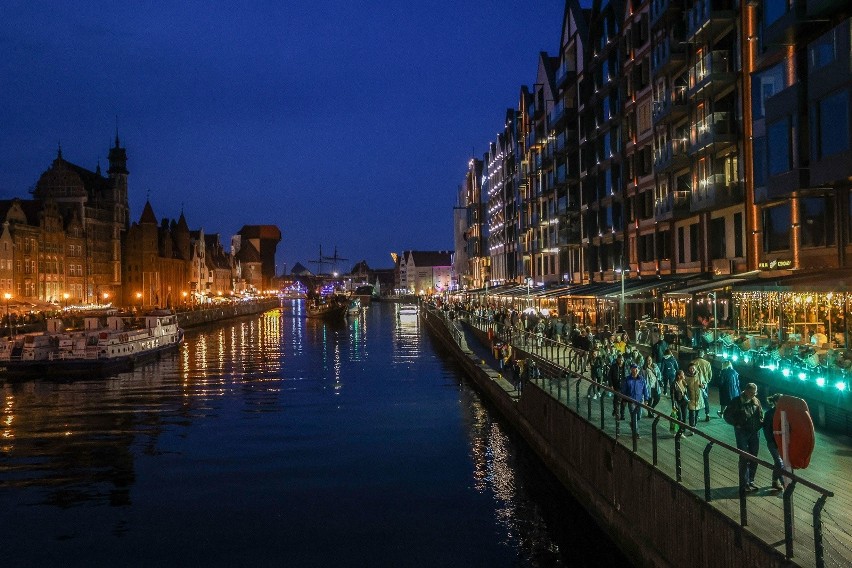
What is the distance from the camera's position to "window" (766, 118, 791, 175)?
26.1 metres

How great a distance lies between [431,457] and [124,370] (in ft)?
115

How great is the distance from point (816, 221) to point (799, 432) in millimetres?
19742

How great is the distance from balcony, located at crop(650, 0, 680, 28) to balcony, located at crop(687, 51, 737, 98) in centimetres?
481

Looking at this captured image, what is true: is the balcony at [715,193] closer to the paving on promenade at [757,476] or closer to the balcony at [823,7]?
the balcony at [823,7]

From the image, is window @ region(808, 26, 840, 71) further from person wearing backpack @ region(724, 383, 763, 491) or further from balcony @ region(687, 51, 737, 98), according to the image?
person wearing backpack @ region(724, 383, 763, 491)

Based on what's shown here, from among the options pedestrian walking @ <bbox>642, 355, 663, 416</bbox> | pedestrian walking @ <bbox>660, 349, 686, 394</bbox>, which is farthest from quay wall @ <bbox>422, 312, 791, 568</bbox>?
pedestrian walking @ <bbox>660, 349, 686, 394</bbox>

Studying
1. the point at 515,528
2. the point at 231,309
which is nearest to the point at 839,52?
the point at 515,528

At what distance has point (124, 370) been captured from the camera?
5419 centimetres

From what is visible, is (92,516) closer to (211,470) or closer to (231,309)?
(211,470)

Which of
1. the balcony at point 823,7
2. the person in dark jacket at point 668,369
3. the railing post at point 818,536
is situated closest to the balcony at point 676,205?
the balcony at point 823,7

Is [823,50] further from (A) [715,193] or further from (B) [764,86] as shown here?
(A) [715,193]

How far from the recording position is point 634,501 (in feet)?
48.2

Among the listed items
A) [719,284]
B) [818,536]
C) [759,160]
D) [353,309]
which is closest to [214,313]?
[353,309]

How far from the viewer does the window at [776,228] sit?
29630 mm
